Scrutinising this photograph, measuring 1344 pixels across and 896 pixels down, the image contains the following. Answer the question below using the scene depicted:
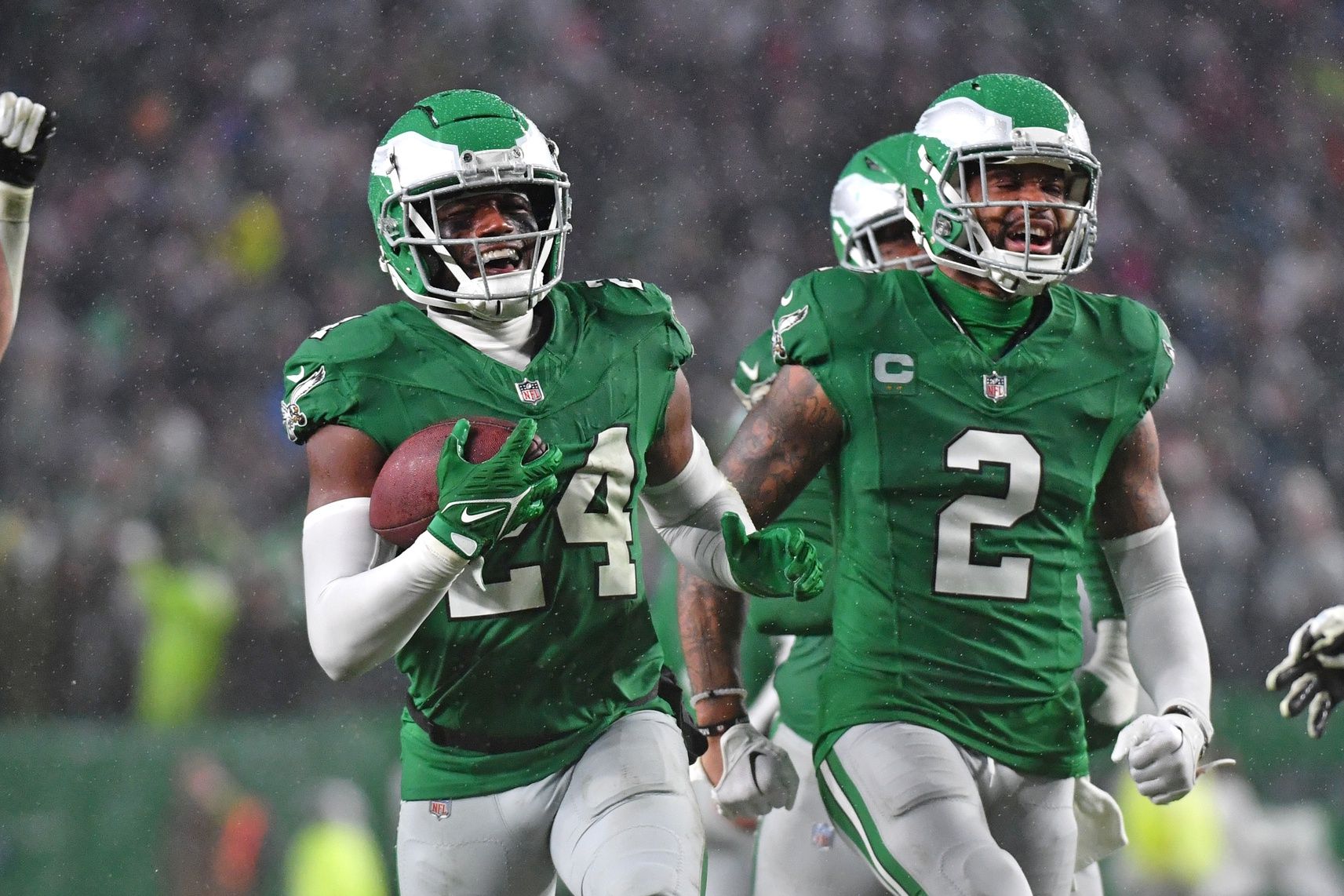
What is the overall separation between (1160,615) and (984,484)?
0.42m

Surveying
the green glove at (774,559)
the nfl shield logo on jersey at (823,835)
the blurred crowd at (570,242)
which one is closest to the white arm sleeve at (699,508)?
the green glove at (774,559)

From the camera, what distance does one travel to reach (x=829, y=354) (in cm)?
275

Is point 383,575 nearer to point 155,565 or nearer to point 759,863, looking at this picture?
point 759,863

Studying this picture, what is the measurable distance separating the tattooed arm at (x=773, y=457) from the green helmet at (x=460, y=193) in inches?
18.1

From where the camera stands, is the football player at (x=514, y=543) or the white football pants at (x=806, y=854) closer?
the football player at (x=514, y=543)

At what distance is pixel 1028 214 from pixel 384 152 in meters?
1.02

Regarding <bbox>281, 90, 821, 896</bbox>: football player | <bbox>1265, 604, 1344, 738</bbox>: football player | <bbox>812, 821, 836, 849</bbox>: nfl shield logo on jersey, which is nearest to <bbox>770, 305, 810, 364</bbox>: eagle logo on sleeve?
<bbox>281, 90, 821, 896</bbox>: football player

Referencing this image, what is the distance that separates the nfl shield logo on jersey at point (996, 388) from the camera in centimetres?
273

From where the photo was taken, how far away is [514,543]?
246 centimetres

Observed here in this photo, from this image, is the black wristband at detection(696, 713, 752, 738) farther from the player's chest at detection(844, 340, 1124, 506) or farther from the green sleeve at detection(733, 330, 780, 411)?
A: the green sleeve at detection(733, 330, 780, 411)

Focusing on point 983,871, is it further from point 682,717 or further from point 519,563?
point 519,563

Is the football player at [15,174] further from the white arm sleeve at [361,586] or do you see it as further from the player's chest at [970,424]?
the player's chest at [970,424]

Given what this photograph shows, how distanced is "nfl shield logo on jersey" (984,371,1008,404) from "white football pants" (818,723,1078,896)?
0.53m

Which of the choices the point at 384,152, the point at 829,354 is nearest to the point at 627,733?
the point at 829,354
